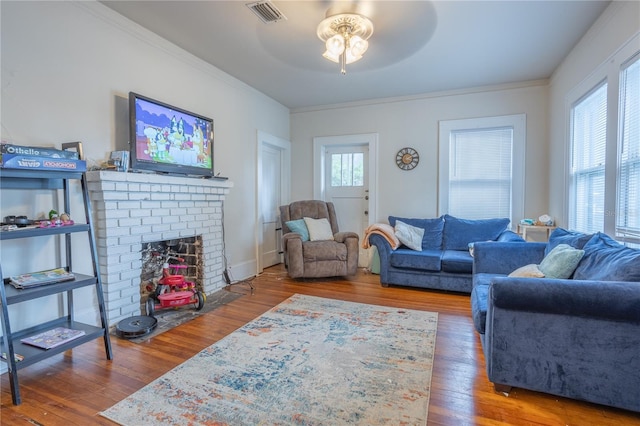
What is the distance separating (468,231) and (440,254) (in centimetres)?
59

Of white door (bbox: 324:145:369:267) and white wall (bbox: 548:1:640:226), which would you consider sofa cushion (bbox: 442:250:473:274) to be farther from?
white door (bbox: 324:145:369:267)

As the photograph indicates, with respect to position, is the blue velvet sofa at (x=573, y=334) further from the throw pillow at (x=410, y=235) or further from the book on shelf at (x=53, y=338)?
the book on shelf at (x=53, y=338)

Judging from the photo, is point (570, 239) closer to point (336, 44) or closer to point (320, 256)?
point (336, 44)

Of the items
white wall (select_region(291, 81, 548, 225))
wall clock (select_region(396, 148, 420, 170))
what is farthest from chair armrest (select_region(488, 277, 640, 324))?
wall clock (select_region(396, 148, 420, 170))

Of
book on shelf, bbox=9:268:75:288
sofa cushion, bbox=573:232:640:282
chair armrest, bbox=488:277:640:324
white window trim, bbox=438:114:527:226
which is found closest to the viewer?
chair armrest, bbox=488:277:640:324

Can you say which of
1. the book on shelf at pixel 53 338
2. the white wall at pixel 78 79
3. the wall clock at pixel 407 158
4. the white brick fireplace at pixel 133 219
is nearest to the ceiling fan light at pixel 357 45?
the white wall at pixel 78 79

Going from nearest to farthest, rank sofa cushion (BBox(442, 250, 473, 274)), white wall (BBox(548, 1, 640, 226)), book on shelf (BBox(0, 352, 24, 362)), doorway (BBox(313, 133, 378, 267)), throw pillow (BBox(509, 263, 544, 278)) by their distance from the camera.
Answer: book on shelf (BBox(0, 352, 24, 362)) → throw pillow (BBox(509, 263, 544, 278)) → white wall (BBox(548, 1, 640, 226)) → sofa cushion (BBox(442, 250, 473, 274)) → doorway (BBox(313, 133, 378, 267))

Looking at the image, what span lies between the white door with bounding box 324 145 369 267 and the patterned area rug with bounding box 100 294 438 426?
2.42 m

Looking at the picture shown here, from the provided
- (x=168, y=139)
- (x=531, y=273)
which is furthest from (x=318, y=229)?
(x=531, y=273)

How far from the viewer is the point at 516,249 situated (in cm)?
263

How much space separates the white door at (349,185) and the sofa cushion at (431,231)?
37.1 inches

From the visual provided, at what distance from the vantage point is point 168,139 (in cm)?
279

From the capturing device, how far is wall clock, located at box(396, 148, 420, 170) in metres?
4.42

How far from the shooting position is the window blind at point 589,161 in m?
2.57
